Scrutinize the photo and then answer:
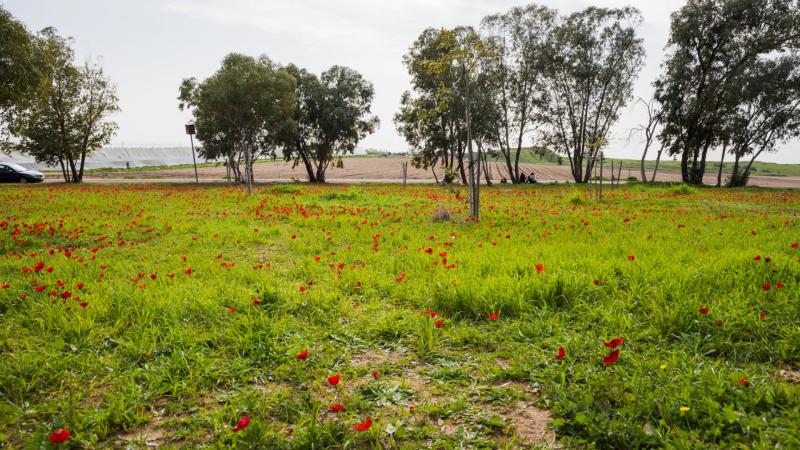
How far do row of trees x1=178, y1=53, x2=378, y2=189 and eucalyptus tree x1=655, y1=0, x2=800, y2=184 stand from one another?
73.6ft

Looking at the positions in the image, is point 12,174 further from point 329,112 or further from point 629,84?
point 629,84

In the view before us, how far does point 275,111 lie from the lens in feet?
96.1

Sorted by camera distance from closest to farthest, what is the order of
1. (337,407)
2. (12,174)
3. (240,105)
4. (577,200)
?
(337,407) → (577,200) → (240,105) → (12,174)

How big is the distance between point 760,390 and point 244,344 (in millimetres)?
3899

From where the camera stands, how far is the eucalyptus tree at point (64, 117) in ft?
90.2


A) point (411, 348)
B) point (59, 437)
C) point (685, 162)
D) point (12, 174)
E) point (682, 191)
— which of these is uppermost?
point (685, 162)

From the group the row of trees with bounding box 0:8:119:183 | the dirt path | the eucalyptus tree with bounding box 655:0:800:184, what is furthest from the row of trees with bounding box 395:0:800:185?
the row of trees with bounding box 0:8:119:183

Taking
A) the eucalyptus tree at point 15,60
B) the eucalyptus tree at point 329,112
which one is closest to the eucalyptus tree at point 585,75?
the eucalyptus tree at point 329,112

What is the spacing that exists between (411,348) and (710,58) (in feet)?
112

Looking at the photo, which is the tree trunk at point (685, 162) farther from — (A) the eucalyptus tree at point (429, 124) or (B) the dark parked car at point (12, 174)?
(B) the dark parked car at point (12, 174)

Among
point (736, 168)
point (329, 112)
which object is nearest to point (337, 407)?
point (329, 112)

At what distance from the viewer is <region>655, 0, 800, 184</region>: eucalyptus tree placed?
83.8 ft

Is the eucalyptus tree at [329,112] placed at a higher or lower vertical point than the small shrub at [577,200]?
higher

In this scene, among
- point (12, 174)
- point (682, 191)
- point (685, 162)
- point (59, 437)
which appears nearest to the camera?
point (59, 437)
